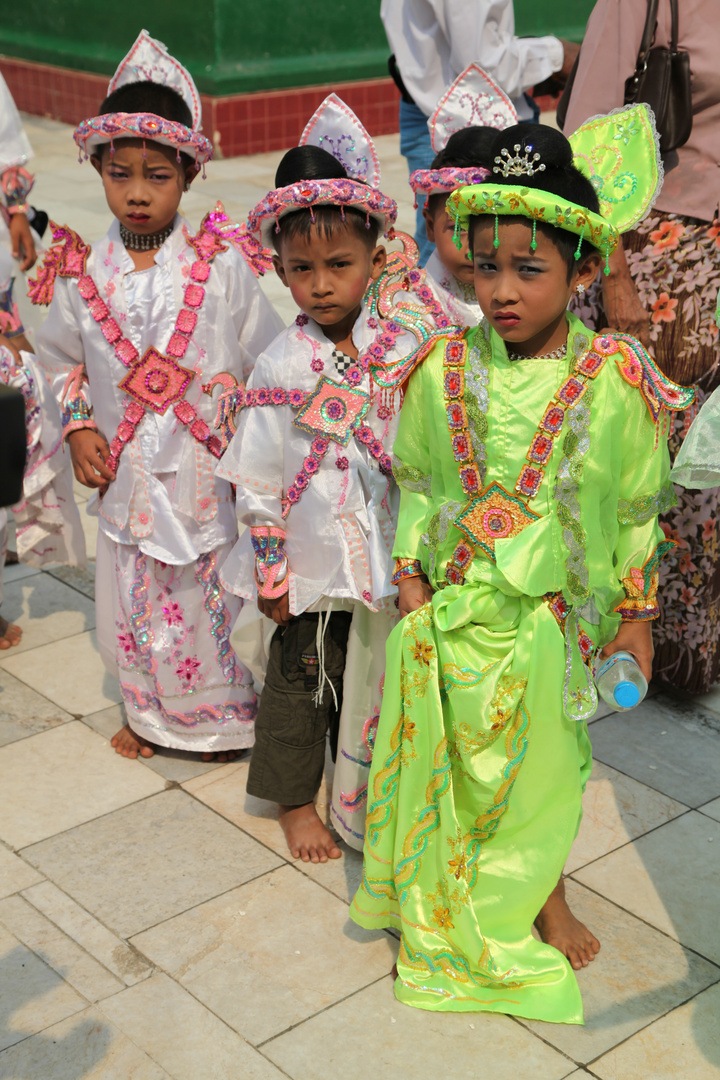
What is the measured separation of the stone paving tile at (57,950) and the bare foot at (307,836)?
65cm

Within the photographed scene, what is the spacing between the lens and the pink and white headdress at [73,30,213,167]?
3.51m

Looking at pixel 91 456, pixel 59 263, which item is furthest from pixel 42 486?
pixel 59 263

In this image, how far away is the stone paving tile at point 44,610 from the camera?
4.77m

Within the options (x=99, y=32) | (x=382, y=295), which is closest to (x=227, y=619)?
(x=382, y=295)

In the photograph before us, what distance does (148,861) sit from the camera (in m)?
3.52

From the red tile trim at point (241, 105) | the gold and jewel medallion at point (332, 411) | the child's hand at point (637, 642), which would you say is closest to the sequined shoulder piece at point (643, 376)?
the child's hand at point (637, 642)

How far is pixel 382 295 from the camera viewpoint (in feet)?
10.7

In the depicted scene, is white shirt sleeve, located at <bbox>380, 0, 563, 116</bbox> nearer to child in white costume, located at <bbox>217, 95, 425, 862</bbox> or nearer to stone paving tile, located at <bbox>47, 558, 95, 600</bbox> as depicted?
child in white costume, located at <bbox>217, 95, 425, 862</bbox>

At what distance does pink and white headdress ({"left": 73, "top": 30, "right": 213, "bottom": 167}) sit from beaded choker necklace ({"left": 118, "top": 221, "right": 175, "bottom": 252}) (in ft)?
0.72

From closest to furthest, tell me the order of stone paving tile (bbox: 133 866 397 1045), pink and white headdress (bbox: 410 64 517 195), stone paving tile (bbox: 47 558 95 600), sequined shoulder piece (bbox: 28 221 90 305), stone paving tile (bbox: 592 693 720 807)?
stone paving tile (bbox: 133 866 397 1045), sequined shoulder piece (bbox: 28 221 90 305), stone paving tile (bbox: 592 693 720 807), pink and white headdress (bbox: 410 64 517 195), stone paving tile (bbox: 47 558 95 600)

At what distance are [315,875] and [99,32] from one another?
1068cm

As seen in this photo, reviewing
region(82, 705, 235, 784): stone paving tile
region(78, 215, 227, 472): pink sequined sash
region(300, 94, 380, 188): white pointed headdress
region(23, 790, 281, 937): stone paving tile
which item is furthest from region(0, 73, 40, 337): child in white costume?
region(23, 790, 281, 937): stone paving tile

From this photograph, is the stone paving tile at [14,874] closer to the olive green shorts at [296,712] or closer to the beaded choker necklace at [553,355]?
the olive green shorts at [296,712]

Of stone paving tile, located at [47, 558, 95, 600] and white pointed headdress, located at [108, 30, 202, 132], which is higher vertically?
white pointed headdress, located at [108, 30, 202, 132]
